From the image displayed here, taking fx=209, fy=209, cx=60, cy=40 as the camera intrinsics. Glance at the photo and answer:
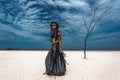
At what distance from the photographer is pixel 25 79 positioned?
8.38 metres

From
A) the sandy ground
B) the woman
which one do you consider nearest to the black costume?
the woman

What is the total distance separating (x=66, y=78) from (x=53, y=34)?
191 cm

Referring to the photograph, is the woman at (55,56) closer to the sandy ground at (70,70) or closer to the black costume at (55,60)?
the black costume at (55,60)

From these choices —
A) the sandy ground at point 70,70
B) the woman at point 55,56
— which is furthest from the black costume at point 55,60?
the sandy ground at point 70,70

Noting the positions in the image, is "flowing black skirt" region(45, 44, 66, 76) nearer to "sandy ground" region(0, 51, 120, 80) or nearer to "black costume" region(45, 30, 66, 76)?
"black costume" region(45, 30, 66, 76)

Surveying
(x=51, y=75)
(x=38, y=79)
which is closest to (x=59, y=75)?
(x=51, y=75)

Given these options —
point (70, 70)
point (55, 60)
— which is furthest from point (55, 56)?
point (70, 70)

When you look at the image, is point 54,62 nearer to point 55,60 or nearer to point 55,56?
point 55,60

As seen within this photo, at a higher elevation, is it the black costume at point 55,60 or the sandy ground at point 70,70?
the black costume at point 55,60

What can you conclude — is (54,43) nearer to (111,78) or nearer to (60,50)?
(60,50)

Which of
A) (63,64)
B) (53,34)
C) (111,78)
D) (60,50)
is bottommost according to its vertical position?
(111,78)

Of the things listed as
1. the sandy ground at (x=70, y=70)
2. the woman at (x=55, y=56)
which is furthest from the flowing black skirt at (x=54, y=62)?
the sandy ground at (x=70, y=70)

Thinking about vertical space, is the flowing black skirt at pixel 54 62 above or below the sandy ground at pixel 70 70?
above

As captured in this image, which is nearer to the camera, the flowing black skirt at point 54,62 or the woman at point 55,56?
the woman at point 55,56
